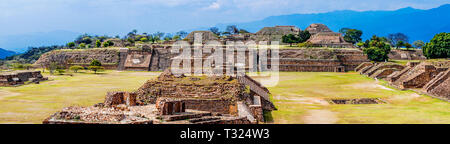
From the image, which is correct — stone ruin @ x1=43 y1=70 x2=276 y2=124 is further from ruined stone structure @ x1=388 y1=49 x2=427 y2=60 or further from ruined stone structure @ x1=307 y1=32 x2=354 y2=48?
→ ruined stone structure @ x1=388 y1=49 x2=427 y2=60

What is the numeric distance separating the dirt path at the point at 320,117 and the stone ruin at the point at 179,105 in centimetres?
193

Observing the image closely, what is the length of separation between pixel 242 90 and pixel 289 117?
2588 millimetres

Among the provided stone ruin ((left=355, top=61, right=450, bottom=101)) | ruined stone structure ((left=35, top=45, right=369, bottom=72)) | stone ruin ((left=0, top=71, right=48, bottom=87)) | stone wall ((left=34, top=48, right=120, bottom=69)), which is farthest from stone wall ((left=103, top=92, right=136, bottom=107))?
stone wall ((left=34, top=48, right=120, bottom=69))

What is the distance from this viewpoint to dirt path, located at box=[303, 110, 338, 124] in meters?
15.5

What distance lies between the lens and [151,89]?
17984mm

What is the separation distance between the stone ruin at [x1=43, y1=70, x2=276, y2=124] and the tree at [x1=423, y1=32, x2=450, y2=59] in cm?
3610

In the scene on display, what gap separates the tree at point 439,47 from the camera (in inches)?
1815

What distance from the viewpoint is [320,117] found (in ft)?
54.3

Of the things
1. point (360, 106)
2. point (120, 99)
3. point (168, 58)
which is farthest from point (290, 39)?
point (120, 99)

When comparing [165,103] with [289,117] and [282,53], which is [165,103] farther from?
[282,53]

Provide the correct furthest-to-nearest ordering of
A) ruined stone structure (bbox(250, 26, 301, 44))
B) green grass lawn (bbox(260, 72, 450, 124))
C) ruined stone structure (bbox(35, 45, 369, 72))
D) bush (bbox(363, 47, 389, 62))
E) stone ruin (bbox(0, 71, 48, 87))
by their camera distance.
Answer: ruined stone structure (bbox(250, 26, 301, 44)) < bush (bbox(363, 47, 389, 62)) < ruined stone structure (bbox(35, 45, 369, 72)) < stone ruin (bbox(0, 71, 48, 87)) < green grass lawn (bbox(260, 72, 450, 124))

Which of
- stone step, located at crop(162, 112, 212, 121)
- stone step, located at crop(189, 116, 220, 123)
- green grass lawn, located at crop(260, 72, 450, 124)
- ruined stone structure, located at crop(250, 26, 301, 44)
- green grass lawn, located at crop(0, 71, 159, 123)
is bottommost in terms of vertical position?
green grass lawn, located at crop(260, 72, 450, 124)
